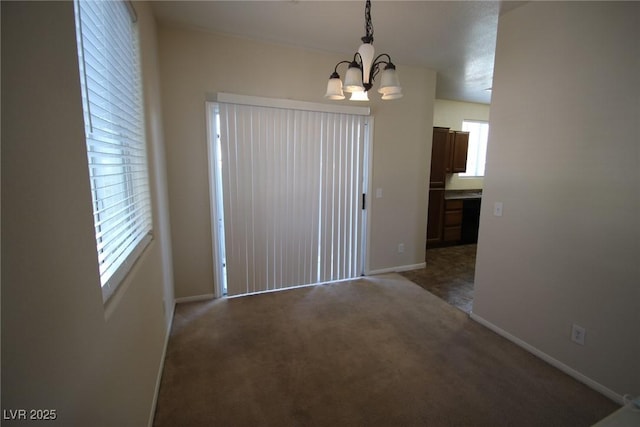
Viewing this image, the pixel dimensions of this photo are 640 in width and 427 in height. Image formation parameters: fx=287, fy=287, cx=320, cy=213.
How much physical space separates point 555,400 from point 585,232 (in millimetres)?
1089

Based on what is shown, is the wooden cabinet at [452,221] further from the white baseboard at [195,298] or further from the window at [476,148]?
the white baseboard at [195,298]

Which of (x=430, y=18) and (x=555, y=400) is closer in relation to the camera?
(x=555, y=400)

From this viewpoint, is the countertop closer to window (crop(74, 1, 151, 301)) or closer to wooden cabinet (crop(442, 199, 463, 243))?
wooden cabinet (crop(442, 199, 463, 243))

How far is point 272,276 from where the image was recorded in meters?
3.25

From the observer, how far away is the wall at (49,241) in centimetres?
55

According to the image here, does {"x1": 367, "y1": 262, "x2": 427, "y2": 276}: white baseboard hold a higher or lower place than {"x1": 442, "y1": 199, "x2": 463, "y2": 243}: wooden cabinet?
lower

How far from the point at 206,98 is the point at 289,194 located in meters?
1.24

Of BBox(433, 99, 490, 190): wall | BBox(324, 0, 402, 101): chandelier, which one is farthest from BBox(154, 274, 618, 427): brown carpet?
BBox(433, 99, 490, 190): wall

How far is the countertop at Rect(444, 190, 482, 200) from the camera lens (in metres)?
5.27

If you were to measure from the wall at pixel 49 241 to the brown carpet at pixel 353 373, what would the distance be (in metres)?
0.88

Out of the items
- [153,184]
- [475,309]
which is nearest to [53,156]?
[153,184]

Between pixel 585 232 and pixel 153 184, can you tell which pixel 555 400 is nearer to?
pixel 585 232

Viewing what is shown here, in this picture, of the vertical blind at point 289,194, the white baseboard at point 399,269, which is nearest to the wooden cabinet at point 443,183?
the white baseboard at point 399,269

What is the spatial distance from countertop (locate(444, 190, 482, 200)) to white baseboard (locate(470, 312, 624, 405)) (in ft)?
9.54
